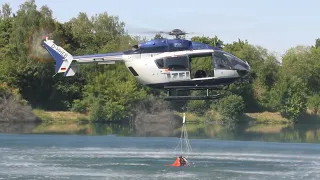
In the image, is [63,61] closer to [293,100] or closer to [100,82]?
[100,82]

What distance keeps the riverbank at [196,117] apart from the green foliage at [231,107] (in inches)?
44.7

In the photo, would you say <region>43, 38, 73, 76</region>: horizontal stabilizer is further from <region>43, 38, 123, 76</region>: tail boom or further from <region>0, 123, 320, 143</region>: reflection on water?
<region>0, 123, 320, 143</region>: reflection on water

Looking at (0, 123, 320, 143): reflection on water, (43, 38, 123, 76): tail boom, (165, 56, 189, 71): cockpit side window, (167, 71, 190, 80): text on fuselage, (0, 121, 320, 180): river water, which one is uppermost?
(43, 38, 123, 76): tail boom

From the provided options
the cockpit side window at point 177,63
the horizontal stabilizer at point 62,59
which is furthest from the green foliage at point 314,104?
the cockpit side window at point 177,63

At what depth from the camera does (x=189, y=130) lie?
81.6 m

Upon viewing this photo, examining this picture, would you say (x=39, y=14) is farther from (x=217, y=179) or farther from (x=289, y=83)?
(x=217, y=179)

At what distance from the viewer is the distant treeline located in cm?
8781

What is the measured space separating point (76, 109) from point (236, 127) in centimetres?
1694

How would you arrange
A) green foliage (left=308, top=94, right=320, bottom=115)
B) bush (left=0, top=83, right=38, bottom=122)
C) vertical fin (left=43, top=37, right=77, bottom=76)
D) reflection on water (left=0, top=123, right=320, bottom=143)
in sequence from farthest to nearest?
green foliage (left=308, top=94, right=320, bottom=115), bush (left=0, top=83, right=38, bottom=122), reflection on water (left=0, top=123, right=320, bottom=143), vertical fin (left=43, top=37, right=77, bottom=76)

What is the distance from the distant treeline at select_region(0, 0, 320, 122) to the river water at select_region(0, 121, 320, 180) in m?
6.44

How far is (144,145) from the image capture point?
62344mm

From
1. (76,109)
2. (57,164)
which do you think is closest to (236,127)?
(76,109)

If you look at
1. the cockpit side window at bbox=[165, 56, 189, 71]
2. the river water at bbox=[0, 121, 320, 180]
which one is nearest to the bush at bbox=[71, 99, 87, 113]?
the river water at bbox=[0, 121, 320, 180]

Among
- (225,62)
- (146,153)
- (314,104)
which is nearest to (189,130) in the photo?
(314,104)
